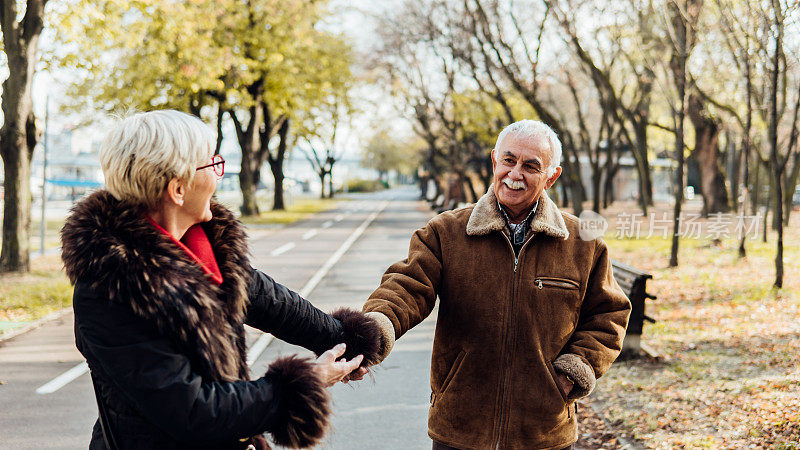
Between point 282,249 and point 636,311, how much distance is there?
13.0 m

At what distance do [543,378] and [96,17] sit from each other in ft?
41.1

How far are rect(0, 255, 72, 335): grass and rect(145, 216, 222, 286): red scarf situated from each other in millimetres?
7738

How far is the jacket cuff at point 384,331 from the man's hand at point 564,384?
2.24 feet

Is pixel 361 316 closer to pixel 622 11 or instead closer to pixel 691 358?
pixel 691 358

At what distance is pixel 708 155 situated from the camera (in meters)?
23.3

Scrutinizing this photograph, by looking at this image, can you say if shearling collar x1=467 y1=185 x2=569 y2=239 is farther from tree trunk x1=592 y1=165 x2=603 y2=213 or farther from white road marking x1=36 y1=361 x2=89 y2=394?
tree trunk x1=592 y1=165 x2=603 y2=213

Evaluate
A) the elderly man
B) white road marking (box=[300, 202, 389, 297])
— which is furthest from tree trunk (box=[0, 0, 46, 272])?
the elderly man

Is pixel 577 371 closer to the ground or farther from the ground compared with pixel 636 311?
farther from the ground

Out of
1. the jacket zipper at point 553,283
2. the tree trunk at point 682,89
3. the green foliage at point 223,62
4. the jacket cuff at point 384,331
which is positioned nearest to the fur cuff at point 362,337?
the jacket cuff at point 384,331

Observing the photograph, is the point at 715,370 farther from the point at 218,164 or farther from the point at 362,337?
the point at 218,164

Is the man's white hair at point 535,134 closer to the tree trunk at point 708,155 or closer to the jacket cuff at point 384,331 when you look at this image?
the jacket cuff at point 384,331

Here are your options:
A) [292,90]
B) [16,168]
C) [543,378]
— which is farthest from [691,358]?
[292,90]

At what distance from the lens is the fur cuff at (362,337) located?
102 inches

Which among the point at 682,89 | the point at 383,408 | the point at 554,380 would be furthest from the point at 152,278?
the point at 682,89
